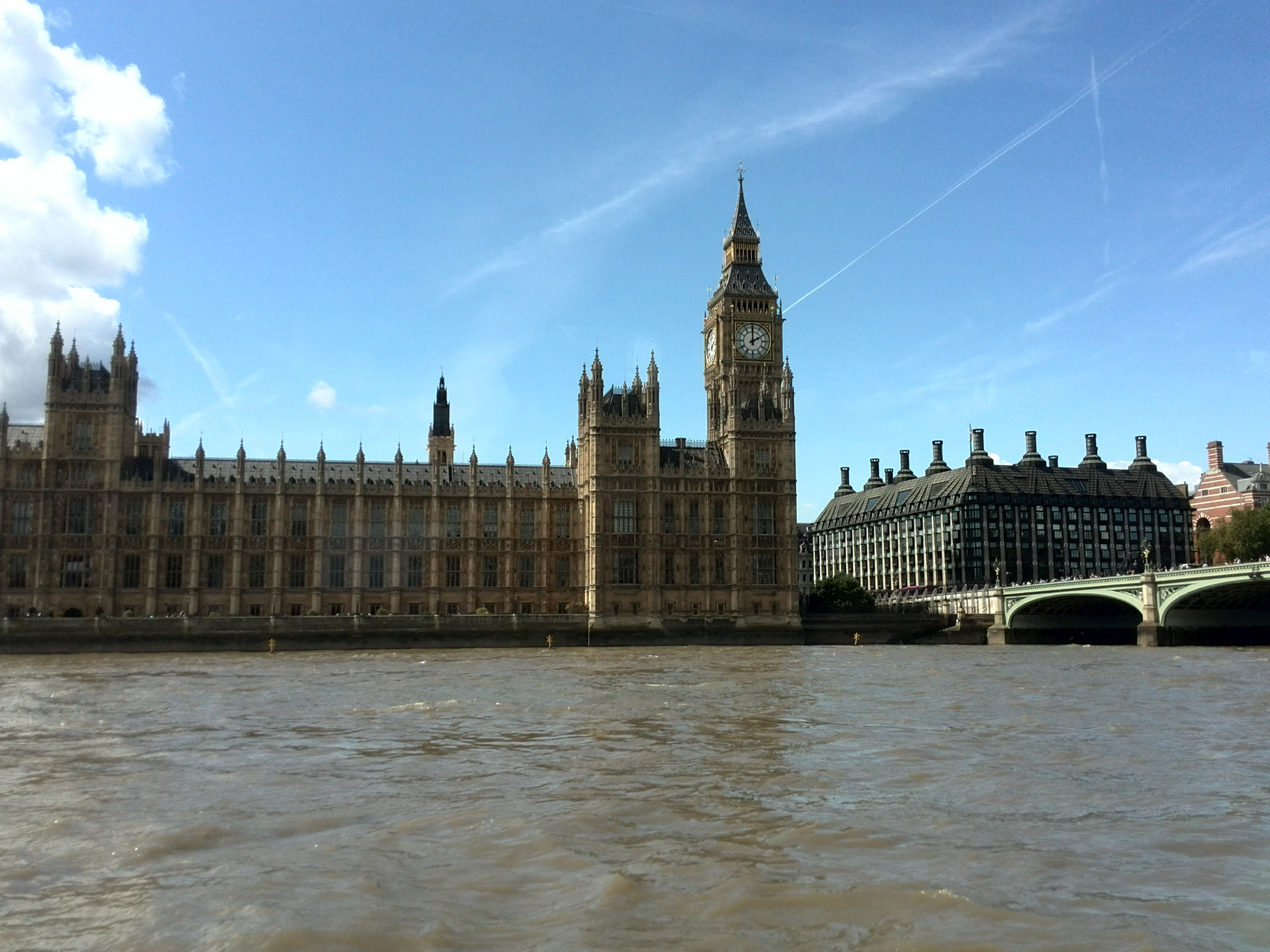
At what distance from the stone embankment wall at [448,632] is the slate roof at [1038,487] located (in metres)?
48.3

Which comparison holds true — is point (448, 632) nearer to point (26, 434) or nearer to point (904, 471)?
point (26, 434)

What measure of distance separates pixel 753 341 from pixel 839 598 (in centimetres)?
2795

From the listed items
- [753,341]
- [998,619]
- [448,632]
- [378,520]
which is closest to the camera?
[448,632]

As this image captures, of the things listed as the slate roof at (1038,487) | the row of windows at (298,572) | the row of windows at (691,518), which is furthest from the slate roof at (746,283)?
the slate roof at (1038,487)

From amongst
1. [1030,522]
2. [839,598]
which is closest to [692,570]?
[839,598]

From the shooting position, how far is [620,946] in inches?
449

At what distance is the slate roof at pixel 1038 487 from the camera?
148 metres

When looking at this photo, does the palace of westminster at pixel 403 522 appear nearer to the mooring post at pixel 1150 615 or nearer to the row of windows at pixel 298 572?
the row of windows at pixel 298 572

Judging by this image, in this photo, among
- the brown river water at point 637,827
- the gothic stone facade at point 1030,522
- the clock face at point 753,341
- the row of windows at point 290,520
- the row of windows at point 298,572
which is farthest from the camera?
the gothic stone facade at point 1030,522

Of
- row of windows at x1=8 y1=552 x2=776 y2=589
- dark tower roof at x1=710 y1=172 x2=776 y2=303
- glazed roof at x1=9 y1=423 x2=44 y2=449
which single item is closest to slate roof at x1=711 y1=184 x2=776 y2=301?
dark tower roof at x1=710 y1=172 x2=776 y2=303

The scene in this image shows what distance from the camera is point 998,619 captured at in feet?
344

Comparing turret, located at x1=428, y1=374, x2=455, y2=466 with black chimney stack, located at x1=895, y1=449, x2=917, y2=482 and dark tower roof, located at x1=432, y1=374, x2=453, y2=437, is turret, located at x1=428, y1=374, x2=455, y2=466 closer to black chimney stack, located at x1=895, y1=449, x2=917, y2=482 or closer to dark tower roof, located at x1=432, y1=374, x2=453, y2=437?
dark tower roof, located at x1=432, y1=374, x2=453, y2=437

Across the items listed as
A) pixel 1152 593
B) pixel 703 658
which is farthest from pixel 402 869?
pixel 1152 593

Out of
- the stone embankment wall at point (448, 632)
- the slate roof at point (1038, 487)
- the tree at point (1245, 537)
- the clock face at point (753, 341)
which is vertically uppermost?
the clock face at point (753, 341)
